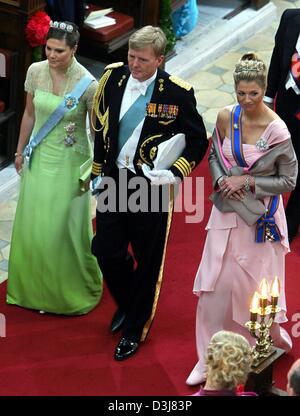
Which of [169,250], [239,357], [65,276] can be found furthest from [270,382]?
[169,250]

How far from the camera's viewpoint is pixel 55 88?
257 inches

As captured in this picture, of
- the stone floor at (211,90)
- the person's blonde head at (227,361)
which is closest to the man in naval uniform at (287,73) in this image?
the stone floor at (211,90)

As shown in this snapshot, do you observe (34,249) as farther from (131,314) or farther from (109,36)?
(109,36)

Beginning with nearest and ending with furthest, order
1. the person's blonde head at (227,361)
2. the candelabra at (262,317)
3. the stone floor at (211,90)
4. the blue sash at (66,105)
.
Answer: the person's blonde head at (227,361) → the candelabra at (262,317) → the blue sash at (66,105) → the stone floor at (211,90)

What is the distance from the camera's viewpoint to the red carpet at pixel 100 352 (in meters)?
6.32

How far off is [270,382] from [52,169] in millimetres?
2138

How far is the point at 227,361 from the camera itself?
449 centimetres

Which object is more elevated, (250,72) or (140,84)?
(250,72)

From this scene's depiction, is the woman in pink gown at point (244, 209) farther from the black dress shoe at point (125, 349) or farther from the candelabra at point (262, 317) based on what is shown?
the candelabra at point (262, 317)

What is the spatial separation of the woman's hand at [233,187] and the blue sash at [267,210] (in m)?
0.09

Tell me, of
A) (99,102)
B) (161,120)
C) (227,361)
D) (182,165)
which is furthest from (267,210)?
(227,361)

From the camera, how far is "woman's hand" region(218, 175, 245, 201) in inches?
237

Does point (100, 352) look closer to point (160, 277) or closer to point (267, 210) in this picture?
point (160, 277)

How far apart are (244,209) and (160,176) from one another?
47cm
